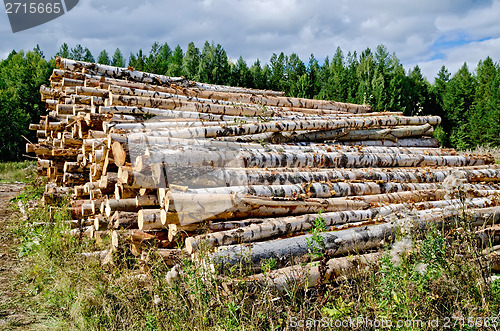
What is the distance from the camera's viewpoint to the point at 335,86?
24.0 m

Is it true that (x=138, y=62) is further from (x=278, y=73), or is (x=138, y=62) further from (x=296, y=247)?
(x=296, y=247)

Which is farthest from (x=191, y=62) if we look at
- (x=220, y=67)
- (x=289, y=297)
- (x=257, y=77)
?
(x=289, y=297)

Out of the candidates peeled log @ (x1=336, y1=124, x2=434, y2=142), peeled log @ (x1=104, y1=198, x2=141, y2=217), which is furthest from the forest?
peeled log @ (x1=104, y1=198, x2=141, y2=217)

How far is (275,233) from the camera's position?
3715 millimetres

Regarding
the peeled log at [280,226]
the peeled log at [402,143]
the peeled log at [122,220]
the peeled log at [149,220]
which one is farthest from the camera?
the peeled log at [402,143]

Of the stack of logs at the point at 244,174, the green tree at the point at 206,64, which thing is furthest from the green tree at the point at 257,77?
the stack of logs at the point at 244,174

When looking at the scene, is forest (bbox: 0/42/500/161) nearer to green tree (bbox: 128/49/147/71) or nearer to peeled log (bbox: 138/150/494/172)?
green tree (bbox: 128/49/147/71)

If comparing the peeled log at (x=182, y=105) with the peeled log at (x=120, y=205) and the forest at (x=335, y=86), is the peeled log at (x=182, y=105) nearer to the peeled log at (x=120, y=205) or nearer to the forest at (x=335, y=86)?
the peeled log at (x=120, y=205)

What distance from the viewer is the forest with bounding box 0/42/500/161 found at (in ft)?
70.0

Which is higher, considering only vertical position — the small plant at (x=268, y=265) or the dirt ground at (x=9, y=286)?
the small plant at (x=268, y=265)

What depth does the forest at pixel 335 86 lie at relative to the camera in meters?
21.3

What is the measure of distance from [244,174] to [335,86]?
21.2 m

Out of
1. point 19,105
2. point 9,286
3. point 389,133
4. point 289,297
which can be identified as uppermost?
point 19,105

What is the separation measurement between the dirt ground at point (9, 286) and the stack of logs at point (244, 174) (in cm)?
110
